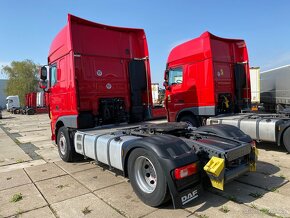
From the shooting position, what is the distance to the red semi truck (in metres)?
3.84

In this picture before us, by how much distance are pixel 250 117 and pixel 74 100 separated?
485 centimetres

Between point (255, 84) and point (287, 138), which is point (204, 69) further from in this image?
point (255, 84)

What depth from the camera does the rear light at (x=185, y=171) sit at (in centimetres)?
363

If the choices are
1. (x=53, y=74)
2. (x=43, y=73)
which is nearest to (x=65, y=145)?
(x=53, y=74)

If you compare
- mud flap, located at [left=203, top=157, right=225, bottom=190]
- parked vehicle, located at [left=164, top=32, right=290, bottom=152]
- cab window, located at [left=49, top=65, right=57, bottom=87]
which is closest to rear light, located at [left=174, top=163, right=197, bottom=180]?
mud flap, located at [left=203, top=157, right=225, bottom=190]

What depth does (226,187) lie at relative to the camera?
4.67m

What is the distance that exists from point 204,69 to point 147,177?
18.1 ft

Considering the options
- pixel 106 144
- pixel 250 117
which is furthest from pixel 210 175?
pixel 250 117

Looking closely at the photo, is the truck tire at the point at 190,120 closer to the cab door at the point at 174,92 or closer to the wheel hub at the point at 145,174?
the cab door at the point at 174,92

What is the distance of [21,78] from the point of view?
68312mm

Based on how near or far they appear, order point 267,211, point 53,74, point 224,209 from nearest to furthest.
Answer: point 267,211, point 224,209, point 53,74

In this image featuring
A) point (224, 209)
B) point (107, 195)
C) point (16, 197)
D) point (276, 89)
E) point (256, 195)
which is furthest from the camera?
point (276, 89)

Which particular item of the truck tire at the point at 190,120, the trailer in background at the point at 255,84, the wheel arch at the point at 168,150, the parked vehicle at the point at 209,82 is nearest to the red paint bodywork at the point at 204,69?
the parked vehicle at the point at 209,82

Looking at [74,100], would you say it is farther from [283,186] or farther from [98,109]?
[283,186]
